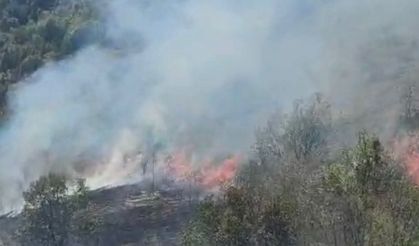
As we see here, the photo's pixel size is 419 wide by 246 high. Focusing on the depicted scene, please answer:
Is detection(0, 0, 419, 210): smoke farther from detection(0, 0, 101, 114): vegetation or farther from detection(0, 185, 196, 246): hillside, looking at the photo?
detection(0, 185, 196, 246): hillside

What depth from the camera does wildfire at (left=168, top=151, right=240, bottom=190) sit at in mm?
63094

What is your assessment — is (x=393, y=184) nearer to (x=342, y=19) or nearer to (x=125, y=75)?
(x=125, y=75)

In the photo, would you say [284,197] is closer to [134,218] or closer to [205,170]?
[134,218]

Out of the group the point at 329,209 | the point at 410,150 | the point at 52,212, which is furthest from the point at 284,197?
the point at 410,150

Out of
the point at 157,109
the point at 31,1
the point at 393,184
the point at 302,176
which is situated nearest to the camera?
the point at 393,184

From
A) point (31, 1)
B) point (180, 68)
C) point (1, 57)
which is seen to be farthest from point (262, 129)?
point (31, 1)

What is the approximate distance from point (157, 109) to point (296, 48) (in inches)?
831

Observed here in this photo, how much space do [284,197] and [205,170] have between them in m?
29.4

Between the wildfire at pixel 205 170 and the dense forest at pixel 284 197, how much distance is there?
68 centimetres

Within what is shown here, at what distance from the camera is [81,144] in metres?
75.9

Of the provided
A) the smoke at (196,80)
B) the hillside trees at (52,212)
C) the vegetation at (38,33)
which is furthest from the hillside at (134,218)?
the vegetation at (38,33)

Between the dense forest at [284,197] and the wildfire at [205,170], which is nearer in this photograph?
the dense forest at [284,197]

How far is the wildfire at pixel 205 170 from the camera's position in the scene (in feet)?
207

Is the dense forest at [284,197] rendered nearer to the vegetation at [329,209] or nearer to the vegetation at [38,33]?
the vegetation at [329,209]
